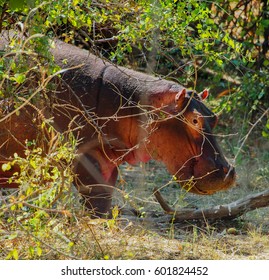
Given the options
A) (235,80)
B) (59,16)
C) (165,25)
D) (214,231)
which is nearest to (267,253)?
(214,231)

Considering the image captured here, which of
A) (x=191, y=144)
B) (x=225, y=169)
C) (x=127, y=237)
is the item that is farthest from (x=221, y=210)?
(x=127, y=237)

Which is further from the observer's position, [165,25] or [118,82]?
[118,82]

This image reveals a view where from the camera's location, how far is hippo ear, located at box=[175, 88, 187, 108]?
6.27m

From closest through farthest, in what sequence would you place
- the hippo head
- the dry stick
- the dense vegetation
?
the dense vegetation
the dry stick
the hippo head

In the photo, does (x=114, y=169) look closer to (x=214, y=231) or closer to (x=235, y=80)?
(x=214, y=231)

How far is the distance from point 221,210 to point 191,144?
0.53m

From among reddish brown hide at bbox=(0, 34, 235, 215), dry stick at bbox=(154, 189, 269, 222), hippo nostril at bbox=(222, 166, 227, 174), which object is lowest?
dry stick at bbox=(154, 189, 269, 222)

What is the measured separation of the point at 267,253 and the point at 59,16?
6.62 ft

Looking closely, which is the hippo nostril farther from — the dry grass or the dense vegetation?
the dense vegetation

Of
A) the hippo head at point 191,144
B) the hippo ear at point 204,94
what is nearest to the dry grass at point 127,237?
the hippo head at point 191,144

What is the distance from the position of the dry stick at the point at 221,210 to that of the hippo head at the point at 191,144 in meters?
0.18

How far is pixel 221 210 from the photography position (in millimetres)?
6250

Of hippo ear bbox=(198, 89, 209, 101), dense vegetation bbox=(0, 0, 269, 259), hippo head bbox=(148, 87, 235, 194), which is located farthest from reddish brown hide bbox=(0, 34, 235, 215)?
dense vegetation bbox=(0, 0, 269, 259)

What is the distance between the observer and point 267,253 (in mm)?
5551
